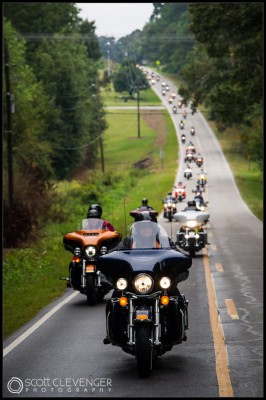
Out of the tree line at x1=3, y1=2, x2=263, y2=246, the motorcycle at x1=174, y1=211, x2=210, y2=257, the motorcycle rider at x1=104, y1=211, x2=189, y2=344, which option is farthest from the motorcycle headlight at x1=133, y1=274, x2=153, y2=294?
the motorcycle at x1=174, y1=211, x2=210, y2=257

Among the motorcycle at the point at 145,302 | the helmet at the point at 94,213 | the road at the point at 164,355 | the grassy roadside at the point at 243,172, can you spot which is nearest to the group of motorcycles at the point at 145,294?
the motorcycle at the point at 145,302

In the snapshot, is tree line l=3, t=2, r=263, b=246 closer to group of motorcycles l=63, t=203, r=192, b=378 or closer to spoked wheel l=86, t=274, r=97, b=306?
spoked wheel l=86, t=274, r=97, b=306

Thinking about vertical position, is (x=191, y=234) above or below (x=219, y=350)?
below

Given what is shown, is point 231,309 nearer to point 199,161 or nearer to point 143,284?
point 143,284

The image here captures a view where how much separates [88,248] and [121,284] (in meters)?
7.26

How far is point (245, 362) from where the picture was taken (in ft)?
38.7

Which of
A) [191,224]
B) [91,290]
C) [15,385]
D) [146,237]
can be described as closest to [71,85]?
[191,224]

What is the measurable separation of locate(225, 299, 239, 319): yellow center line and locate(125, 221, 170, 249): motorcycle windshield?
212 inches

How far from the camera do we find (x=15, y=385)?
10.6 metres

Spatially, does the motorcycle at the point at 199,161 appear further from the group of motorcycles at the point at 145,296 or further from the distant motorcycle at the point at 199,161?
the group of motorcycles at the point at 145,296

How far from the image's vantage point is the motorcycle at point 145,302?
10.7 metres

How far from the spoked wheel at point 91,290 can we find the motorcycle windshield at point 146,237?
666cm

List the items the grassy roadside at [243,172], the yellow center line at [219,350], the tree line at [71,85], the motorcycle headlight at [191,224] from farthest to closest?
the grassy roadside at [243,172]
the tree line at [71,85]
the motorcycle headlight at [191,224]
the yellow center line at [219,350]

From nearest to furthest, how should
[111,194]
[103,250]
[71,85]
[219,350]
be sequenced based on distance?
[219,350], [103,250], [111,194], [71,85]
